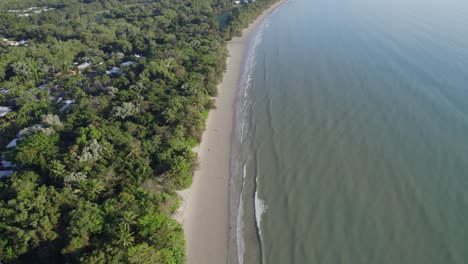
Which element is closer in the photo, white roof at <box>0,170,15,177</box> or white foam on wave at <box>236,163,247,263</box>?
white foam on wave at <box>236,163,247,263</box>

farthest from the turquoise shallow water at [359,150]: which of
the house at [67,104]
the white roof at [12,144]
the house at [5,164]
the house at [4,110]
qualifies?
the house at [4,110]

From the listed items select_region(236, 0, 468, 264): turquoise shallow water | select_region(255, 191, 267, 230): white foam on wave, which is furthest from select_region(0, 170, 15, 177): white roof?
select_region(255, 191, 267, 230): white foam on wave

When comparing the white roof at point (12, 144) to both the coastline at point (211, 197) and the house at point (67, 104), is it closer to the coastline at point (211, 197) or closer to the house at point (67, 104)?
the house at point (67, 104)

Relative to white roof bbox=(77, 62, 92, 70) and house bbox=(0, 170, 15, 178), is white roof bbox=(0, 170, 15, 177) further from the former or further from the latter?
white roof bbox=(77, 62, 92, 70)

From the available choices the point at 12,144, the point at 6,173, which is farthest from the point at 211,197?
the point at 12,144

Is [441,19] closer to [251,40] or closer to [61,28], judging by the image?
[251,40]

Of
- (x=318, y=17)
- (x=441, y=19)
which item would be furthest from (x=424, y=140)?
(x=318, y=17)
